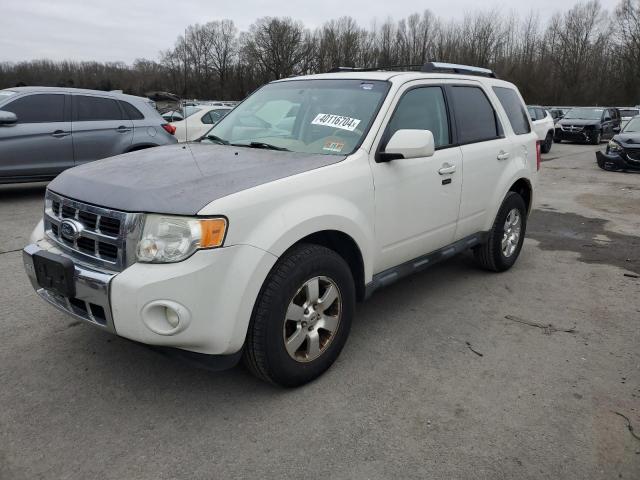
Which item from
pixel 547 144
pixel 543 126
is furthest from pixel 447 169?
pixel 547 144

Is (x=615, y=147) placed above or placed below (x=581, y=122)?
below

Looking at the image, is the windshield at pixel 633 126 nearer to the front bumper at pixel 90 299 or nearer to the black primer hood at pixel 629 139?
the black primer hood at pixel 629 139

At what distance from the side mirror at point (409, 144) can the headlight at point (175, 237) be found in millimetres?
1296

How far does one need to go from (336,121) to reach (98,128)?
634 cm

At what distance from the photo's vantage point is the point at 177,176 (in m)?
2.82

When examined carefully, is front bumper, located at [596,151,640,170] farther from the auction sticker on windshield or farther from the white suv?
the auction sticker on windshield

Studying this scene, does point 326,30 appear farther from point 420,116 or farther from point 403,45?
point 420,116

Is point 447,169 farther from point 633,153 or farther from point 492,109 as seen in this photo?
point 633,153

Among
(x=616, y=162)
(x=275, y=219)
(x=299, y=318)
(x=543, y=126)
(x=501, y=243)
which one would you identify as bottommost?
(x=616, y=162)

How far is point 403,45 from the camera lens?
2517 inches

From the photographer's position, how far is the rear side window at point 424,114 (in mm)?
3629

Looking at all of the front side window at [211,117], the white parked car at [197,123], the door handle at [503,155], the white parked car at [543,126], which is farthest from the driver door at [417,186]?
the white parked car at [543,126]

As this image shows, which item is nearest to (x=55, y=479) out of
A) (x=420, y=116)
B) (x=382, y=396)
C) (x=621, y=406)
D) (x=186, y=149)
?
(x=382, y=396)

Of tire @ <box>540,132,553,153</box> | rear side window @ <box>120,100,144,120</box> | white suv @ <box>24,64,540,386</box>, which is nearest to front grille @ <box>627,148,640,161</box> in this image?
tire @ <box>540,132,553,153</box>
